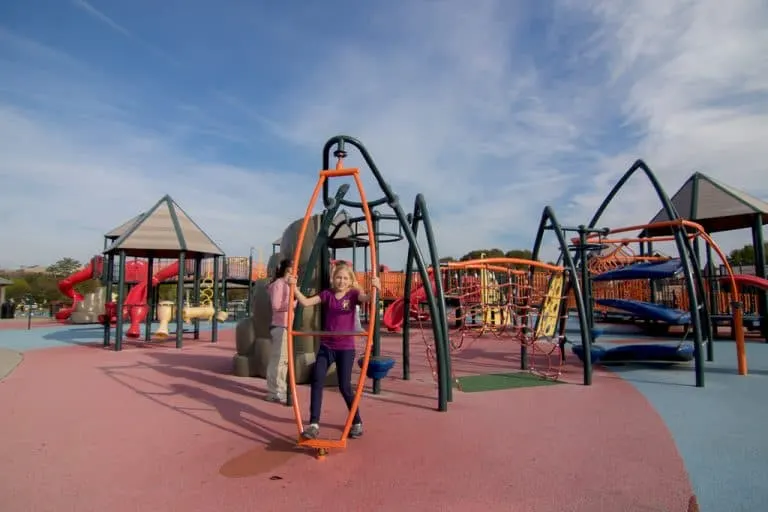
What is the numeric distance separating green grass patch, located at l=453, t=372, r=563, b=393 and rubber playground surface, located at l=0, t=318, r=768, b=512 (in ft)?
0.71

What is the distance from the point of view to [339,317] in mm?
4695

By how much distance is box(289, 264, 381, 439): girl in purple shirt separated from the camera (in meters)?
4.51

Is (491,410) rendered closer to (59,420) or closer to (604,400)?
(604,400)

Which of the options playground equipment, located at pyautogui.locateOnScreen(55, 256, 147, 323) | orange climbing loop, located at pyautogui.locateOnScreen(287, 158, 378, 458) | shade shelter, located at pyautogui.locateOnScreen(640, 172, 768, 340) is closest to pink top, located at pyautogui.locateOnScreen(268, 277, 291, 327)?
orange climbing loop, located at pyautogui.locateOnScreen(287, 158, 378, 458)

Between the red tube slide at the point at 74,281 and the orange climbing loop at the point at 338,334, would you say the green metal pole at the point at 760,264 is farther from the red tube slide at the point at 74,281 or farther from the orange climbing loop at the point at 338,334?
the red tube slide at the point at 74,281

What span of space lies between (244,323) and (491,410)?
4.72m

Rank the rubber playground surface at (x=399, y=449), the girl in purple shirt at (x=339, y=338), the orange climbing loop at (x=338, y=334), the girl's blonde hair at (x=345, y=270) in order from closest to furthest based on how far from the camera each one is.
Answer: the rubber playground surface at (x=399, y=449) → the orange climbing loop at (x=338, y=334) → the girl in purple shirt at (x=339, y=338) → the girl's blonde hair at (x=345, y=270)

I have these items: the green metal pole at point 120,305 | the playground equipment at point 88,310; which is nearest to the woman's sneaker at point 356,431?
the green metal pole at point 120,305

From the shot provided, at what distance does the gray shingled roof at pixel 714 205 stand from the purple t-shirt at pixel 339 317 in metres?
12.7

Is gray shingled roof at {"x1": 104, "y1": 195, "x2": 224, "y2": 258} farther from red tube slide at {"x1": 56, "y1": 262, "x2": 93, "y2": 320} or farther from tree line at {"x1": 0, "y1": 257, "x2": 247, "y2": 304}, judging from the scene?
tree line at {"x1": 0, "y1": 257, "x2": 247, "y2": 304}

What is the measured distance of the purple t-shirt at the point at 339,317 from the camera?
15.2 feet

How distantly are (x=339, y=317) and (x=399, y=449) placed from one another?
129 centimetres

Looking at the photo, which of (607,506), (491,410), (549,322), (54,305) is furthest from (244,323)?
(54,305)

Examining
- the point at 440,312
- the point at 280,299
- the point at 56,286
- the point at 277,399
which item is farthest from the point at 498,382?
the point at 56,286
